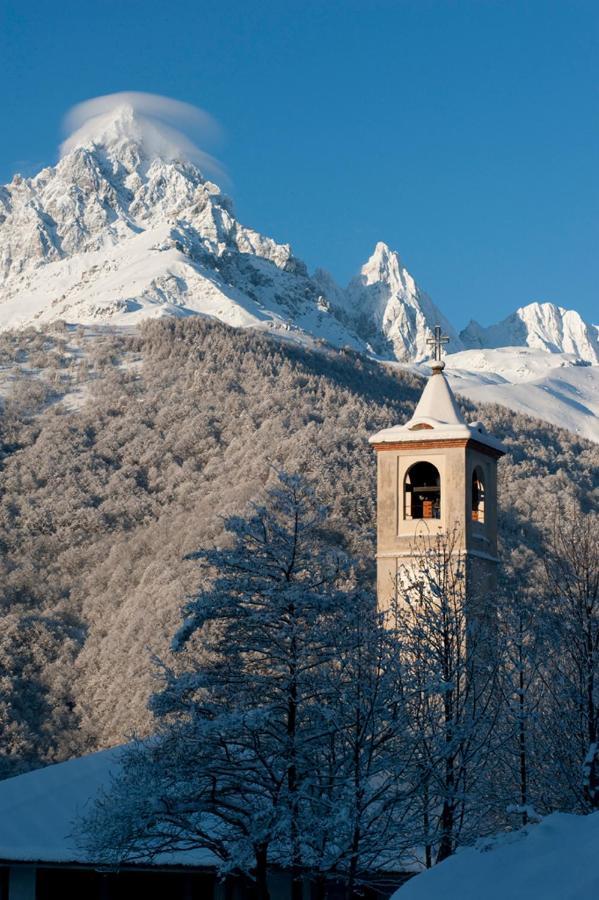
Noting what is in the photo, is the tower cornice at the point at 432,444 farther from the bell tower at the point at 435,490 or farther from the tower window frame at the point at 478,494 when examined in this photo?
the tower window frame at the point at 478,494

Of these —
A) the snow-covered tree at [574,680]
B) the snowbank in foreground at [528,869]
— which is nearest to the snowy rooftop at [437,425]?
the snow-covered tree at [574,680]

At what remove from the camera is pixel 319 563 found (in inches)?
701

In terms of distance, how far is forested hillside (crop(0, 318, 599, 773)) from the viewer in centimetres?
5419

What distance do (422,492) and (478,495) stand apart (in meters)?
1.34

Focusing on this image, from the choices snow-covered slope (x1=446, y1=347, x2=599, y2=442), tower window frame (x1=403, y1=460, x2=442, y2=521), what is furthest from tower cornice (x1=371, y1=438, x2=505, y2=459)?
snow-covered slope (x1=446, y1=347, x2=599, y2=442)

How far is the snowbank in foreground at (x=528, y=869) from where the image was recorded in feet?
25.3

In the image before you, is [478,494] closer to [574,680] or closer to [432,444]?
[432,444]

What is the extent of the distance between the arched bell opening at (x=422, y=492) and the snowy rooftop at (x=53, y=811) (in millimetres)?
6963

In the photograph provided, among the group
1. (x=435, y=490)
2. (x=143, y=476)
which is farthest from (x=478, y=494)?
(x=143, y=476)

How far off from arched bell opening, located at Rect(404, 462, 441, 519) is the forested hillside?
69.6 feet

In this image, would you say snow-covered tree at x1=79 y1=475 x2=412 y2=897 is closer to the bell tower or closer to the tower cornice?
the bell tower

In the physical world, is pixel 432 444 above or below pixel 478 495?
above

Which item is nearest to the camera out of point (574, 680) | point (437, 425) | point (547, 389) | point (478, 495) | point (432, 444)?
point (574, 680)

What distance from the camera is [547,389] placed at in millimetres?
141000
